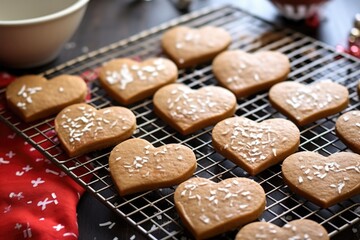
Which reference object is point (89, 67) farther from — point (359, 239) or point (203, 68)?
point (359, 239)

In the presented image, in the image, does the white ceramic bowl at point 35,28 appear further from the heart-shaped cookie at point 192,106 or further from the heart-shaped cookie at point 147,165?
the heart-shaped cookie at point 147,165

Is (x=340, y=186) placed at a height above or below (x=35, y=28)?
below

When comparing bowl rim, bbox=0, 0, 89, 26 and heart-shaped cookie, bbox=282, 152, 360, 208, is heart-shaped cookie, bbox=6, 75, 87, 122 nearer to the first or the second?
bowl rim, bbox=0, 0, 89, 26

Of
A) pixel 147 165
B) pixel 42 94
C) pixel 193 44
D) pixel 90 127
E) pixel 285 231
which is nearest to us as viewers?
pixel 285 231

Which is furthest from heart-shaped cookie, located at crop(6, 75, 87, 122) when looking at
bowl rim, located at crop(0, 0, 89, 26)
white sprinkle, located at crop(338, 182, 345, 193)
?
white sprinkle, located at crop(338, 182, 345, 193)

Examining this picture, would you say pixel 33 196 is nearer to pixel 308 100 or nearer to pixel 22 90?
pixel 22 90

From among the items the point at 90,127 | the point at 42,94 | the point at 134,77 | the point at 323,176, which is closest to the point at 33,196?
the point at 90,127
